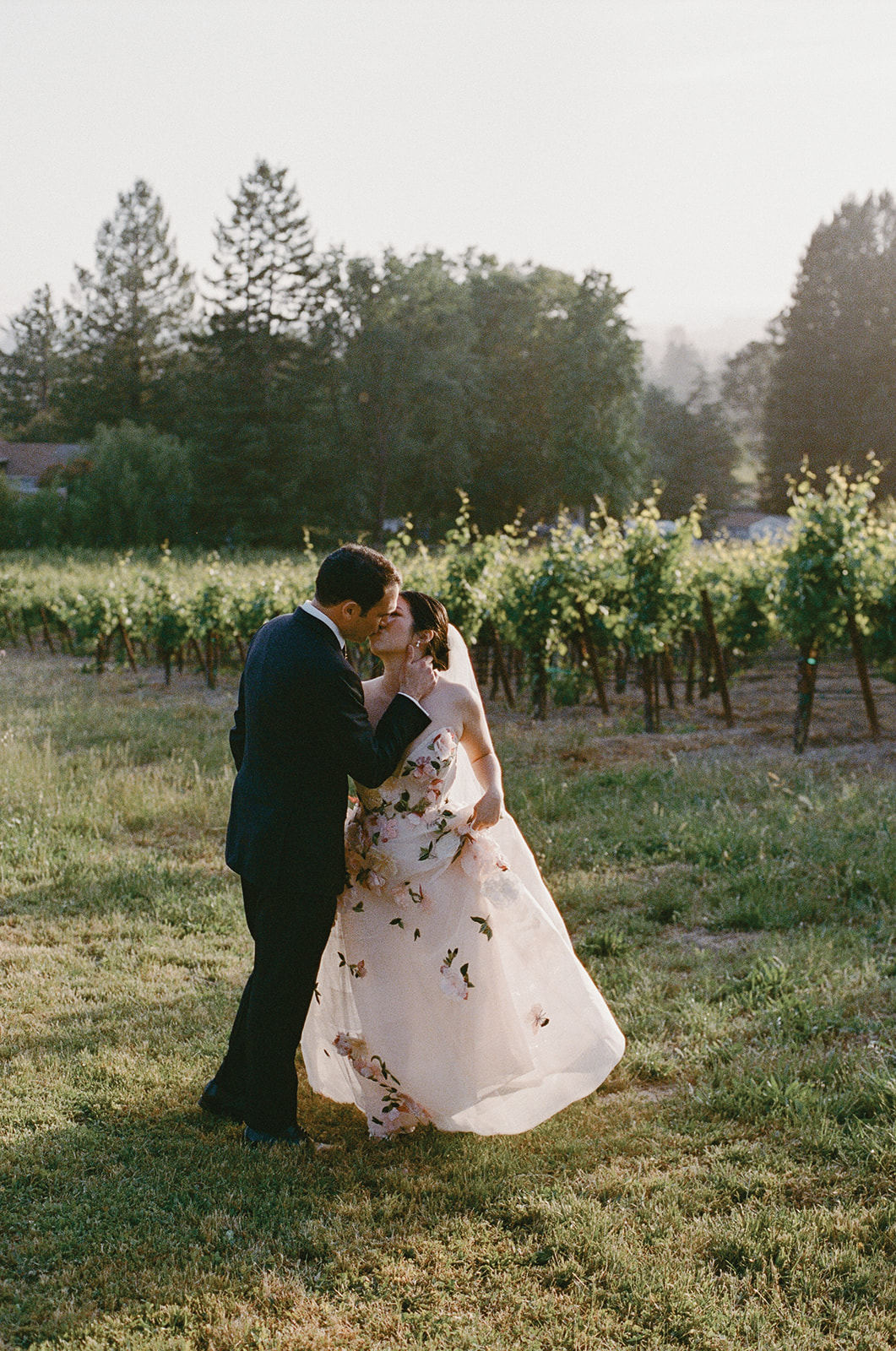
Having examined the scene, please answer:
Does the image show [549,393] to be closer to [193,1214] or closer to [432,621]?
[432,621]

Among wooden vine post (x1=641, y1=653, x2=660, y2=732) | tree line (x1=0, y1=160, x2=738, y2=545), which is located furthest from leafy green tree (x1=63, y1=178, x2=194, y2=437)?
wooden vine post (x1=641, y1=653, x2=660, y2=732)

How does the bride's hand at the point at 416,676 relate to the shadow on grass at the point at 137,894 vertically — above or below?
above

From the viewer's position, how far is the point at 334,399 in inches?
1934

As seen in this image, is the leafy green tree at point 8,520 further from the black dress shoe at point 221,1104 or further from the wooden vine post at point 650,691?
the black dress shoe at point 221,1104

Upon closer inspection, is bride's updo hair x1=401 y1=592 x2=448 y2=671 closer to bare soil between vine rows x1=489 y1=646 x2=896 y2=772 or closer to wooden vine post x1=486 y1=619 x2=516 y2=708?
bare soil between vine rows x1=489 y1=646 x2=896 y2=772

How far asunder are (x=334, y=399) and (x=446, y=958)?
4785 centimetres

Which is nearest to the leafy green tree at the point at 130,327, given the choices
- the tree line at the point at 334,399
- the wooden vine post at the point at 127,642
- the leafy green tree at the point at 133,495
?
the tree line at the point at 334,399

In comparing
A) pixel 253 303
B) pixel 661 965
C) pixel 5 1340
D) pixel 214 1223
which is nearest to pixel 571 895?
pixel 661 965

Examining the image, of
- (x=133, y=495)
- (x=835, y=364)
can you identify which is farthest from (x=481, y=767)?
(x=835, y=364)

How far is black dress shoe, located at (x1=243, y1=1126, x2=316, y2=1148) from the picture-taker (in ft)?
12.0

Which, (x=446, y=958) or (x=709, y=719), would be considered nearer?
(x=446, y=958)

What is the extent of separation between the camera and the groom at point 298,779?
10.9 ft

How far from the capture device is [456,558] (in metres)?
13.1

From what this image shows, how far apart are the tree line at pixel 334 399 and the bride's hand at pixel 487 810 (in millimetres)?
42564
